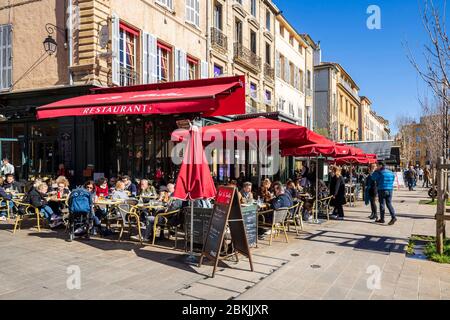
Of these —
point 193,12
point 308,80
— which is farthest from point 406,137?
point 193,12

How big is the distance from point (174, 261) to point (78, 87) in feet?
25.6

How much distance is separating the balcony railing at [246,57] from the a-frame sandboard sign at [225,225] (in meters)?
15.5

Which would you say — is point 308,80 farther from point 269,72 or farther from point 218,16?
point 218,16

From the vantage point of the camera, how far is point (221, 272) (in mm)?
5254

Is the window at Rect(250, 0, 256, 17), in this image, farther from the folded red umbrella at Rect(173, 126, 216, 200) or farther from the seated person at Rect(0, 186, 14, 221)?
the folded red umbrella at Rect(173, 126, 216, 200)

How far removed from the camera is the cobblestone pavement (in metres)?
4.41

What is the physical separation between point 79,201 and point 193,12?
11.9m

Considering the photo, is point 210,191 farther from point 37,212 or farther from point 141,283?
point 37,212

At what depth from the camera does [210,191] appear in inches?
227

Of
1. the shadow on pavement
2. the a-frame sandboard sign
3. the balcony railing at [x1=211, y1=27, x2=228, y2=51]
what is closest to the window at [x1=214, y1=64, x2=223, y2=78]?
the balcony railing at [x1=211, y1=27, x2=228, y2=51]

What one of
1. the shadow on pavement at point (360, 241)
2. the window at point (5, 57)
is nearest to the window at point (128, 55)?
the window at point (5, 57)

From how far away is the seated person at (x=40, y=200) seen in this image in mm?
7836

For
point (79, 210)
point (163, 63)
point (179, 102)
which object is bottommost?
point (79, 210)

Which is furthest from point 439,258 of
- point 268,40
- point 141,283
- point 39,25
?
point 268,40
